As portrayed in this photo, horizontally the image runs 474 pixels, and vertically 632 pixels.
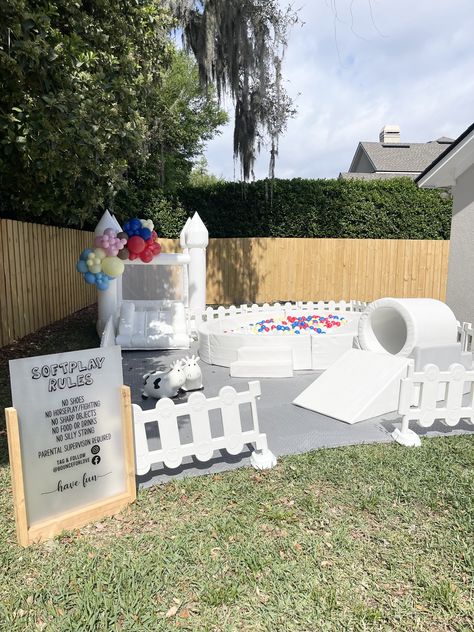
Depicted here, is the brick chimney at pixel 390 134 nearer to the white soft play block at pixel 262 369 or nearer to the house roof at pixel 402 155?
the house roof at pixel 402 155

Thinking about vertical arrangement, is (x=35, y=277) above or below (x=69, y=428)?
above

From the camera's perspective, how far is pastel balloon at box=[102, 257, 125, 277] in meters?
8.58

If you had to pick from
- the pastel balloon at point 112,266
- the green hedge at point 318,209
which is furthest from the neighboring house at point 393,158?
the pastel balloon at point 112,266

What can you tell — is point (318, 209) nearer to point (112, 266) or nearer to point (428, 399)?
point (112, 266)

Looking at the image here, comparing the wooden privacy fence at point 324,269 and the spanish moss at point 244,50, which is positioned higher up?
the spanish moss at point 244,50

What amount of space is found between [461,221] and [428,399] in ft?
16.7

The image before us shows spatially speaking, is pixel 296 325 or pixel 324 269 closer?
pixel 296 325

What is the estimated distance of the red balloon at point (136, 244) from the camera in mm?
8922

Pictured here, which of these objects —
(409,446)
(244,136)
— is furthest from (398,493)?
(244,136)

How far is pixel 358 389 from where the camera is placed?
5180 millimetres

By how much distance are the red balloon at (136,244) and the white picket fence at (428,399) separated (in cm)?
621

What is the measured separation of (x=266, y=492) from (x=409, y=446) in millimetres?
1590

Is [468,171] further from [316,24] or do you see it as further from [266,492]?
[266,492]

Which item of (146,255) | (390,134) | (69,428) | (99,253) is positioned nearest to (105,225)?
(99,253)
